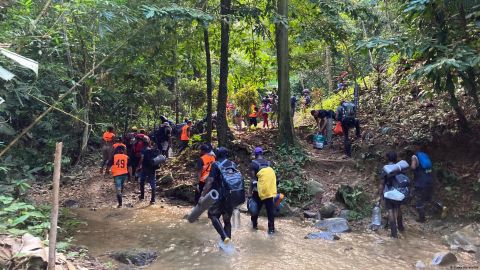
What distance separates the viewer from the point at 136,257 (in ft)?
23.0

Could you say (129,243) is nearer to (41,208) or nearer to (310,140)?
(41,208)

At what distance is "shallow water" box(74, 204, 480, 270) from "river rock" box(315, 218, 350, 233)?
26 centimetres

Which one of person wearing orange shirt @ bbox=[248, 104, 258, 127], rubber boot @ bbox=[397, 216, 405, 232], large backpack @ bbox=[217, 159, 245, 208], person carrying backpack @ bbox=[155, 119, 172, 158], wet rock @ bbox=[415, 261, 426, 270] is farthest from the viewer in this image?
person wearing orange shirt @ bbox=[248, 104, 258, 127]

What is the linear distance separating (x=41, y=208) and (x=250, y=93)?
12.1 metres

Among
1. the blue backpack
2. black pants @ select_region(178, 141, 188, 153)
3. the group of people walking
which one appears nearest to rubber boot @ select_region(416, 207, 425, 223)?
the blue backpack

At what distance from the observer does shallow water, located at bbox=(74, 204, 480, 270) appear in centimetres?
706

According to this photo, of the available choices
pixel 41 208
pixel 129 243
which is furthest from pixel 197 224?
pixel 41 208

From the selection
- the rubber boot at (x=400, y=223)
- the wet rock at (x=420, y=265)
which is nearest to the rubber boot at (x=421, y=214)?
the rubber boot at (x=400, y=223)

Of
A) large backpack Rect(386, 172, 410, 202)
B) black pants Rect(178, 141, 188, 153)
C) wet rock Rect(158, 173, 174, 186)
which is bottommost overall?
wet rock Rect(158, 173, 174, 186)

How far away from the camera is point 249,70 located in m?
17.2

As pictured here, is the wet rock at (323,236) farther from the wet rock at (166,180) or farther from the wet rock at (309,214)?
the wet rock at (166,180)

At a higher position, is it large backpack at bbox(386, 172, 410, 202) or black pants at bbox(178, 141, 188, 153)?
black pants at bbox(178, 141, 188, 153)

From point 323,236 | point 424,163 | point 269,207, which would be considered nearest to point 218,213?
point 269,207

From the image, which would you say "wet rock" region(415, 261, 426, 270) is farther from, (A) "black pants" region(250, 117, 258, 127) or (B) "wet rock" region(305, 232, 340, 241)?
(A) "black pants" region(250, 117, 258, 127)
